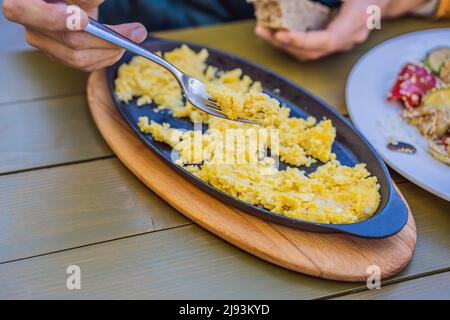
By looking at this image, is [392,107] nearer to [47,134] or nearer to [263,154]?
[263,154]

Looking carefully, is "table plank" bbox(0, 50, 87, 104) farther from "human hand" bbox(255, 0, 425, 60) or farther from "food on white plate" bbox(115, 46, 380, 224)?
"human hand" bbox(255, 0, 425, 60)

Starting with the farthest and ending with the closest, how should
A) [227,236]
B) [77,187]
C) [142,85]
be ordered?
[142,85] < [77,187] < [227,236]

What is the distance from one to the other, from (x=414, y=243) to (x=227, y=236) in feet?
1.06

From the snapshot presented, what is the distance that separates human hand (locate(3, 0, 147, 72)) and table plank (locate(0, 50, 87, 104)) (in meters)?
0.23

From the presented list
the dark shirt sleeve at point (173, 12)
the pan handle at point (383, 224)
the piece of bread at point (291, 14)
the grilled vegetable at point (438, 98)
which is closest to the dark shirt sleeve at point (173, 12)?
the dark shirt sleeve at point (173, 12)

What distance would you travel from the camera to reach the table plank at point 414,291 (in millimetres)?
826

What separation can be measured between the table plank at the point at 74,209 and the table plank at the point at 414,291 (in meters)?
0.34

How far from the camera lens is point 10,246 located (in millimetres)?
882

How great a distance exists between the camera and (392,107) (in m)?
1.19

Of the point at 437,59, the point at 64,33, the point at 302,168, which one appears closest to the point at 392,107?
the point at 437,59

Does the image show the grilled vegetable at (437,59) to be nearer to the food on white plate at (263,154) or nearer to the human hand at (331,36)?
the human hand at (331,36)
